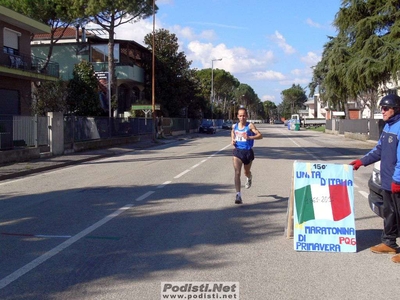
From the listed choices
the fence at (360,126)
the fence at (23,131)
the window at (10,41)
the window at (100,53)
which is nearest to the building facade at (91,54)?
the window at (100,53)

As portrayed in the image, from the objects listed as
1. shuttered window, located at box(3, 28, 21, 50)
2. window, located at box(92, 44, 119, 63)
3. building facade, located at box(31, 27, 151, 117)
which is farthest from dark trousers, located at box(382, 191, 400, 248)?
window, located at box(92, 44, 119, 63)

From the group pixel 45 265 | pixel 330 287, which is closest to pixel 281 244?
pixel 330 287

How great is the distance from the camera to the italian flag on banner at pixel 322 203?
6500mm

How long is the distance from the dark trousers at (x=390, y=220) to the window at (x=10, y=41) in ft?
84.3

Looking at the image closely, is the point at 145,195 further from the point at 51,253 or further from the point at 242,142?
the point at 51,253

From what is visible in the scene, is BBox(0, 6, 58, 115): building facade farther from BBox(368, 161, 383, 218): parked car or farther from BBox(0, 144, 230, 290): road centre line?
BBox(368, 161, 383, 218): parked car

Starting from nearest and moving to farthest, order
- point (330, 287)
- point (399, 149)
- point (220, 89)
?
point (330, 287), point (399, 149), point (220, 89)

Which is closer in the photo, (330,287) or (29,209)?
(330,287)

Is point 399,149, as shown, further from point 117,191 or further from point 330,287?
point 117,191

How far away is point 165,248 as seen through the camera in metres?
6.54

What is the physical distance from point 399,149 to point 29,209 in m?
6.82

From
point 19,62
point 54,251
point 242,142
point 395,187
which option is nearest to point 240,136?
point 242,142

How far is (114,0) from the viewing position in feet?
115

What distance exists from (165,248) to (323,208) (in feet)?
7.06
